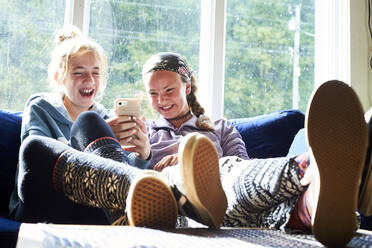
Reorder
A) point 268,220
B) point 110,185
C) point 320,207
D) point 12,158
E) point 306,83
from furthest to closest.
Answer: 1. point 306,83
2. point 12,158
3. point 268,220
4. point 110,185
5. point 320,207

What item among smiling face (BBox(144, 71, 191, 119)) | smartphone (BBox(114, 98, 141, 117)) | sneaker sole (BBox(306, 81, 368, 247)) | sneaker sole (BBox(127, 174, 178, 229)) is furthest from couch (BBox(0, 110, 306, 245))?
sneaker sole (BBox(127, 174, 178, 229))

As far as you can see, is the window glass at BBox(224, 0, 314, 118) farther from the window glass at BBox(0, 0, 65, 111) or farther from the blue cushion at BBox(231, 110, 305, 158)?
the window glass at BBox(0, 0, 65, 111)

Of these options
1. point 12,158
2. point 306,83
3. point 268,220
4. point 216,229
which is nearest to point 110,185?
point 216,229

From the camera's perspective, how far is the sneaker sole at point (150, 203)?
2.70 feet

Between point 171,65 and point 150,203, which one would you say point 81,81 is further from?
point 150,203

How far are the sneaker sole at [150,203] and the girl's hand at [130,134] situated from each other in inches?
23.8

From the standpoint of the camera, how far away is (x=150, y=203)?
0.84 metres

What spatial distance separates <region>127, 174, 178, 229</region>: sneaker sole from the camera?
2.70 feet

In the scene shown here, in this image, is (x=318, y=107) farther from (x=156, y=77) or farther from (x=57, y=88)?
(x=57, y=88)

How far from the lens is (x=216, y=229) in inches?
36.2

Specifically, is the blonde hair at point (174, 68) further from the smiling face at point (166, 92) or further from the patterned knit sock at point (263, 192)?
the patterned knit sock at point (263, 192)

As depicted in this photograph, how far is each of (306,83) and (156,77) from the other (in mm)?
1380

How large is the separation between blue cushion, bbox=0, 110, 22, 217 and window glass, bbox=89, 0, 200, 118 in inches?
30.9

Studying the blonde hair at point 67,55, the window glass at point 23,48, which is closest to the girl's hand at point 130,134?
the blonde hair at point 67,55
